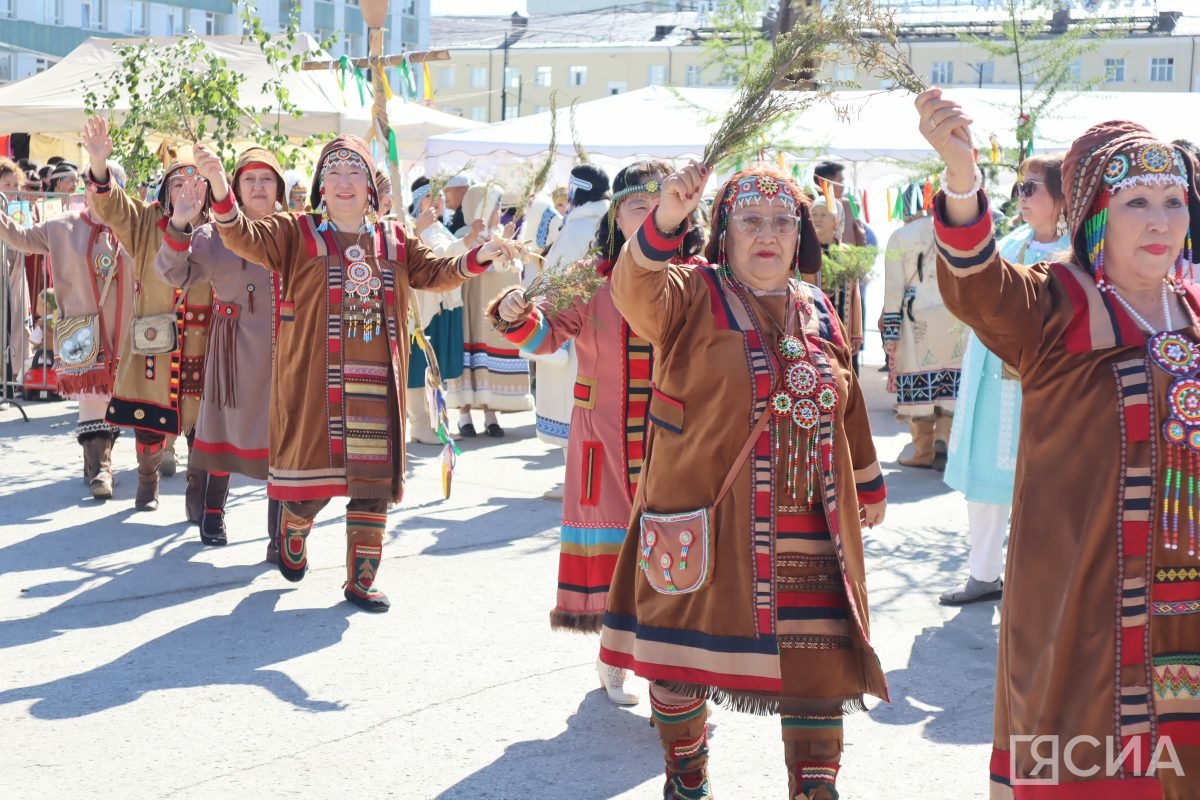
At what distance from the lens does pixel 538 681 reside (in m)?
5.04

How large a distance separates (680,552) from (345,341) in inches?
103

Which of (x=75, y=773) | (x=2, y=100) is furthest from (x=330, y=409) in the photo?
(x=2, y=100)

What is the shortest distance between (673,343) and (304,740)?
1854mm

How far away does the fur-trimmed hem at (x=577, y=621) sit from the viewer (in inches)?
182

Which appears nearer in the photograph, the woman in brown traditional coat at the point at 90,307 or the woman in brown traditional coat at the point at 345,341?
the woman in brown traditional coat at the point at 345,341

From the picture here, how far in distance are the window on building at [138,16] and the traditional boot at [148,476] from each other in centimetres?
4558

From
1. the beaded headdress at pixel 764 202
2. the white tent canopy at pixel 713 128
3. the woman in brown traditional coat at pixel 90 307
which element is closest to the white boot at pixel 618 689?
the beaded headdress at pixel 764 202

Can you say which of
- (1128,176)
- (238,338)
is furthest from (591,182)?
(1128,176)

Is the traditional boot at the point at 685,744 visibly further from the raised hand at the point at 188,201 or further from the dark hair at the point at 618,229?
the raised hand at the point at 188,201

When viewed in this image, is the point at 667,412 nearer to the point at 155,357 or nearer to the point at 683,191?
the point at 683,191

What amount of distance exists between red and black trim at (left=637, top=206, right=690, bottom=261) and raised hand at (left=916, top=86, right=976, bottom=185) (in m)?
0.66

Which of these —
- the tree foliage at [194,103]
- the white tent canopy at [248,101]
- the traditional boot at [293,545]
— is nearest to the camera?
the traditional boot at [293,545]

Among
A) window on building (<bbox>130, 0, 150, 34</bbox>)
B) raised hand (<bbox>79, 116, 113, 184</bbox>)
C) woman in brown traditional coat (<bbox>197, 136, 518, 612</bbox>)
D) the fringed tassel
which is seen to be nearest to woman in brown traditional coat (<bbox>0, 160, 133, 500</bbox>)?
raised hand (<bbox>79, 116, 113, 184</bbox>)

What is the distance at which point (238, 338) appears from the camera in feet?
22.0
